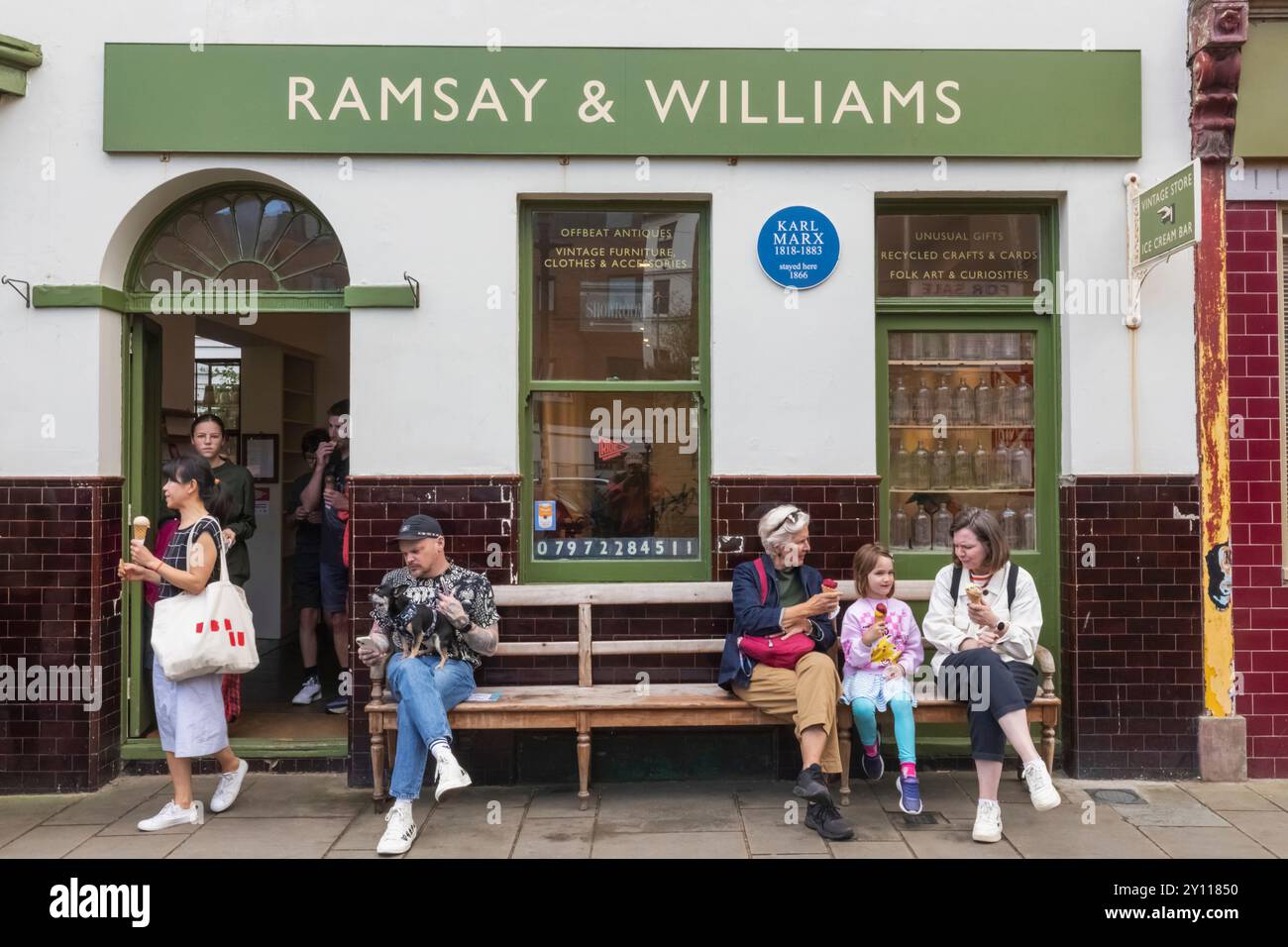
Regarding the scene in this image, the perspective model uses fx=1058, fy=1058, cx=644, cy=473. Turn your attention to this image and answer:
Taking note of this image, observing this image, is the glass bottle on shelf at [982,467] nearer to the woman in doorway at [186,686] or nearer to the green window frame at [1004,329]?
the green window frame at [1004,329]

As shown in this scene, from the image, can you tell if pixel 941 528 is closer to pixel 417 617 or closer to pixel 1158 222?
pixel 1158 222

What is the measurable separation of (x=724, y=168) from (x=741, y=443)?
5.31 feet

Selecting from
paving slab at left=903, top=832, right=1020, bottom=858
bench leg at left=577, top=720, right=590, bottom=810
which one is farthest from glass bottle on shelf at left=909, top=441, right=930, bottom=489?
bench leg at left=577, top=720, right=590, bottom=810

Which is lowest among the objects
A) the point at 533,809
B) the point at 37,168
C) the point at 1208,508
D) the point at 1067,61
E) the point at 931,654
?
the point at 533,809

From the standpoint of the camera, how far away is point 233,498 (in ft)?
21.9

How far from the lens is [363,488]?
20.0ft

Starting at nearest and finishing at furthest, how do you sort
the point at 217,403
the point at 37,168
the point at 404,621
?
the point at 404,621
the point at 37,168
the point at 217,403

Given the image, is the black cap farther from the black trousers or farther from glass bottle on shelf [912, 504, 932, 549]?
glass bottle on shelf [912, 504, 932, 549]

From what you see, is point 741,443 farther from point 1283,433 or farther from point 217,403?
point 217,403

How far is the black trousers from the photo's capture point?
17.2 feet

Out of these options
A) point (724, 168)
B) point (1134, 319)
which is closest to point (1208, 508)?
point (1134, 319)

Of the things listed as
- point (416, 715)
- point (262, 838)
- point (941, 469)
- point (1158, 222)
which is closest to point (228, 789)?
point (262, 838)

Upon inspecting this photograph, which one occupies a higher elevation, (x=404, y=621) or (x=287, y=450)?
(x=287, y=450)
